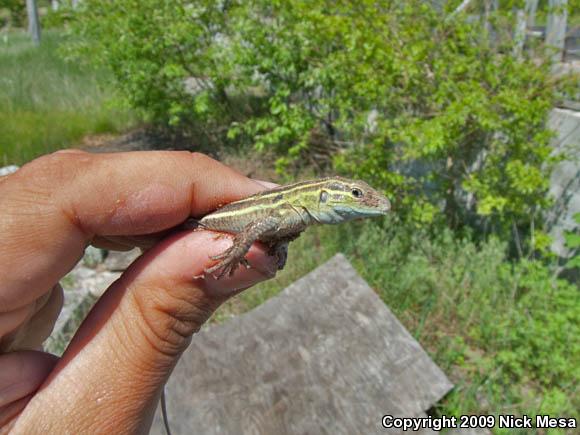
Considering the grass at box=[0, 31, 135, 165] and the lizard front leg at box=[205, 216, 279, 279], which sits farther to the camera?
the grass at box=[0, 31, 135, 165]

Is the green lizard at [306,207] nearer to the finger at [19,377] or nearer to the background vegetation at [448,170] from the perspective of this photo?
the finger at [19,377]

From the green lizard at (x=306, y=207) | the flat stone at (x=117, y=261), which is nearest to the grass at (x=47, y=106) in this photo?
the flat stone at (x=117, y=261)

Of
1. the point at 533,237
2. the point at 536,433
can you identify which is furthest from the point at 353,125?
the point at 536,433

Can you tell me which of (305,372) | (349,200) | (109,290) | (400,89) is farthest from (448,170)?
(109,290)

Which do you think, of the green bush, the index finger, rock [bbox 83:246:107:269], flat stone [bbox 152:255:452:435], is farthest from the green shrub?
the index finger

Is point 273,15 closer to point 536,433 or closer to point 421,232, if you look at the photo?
point 421,232

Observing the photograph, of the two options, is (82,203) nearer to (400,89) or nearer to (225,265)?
(225,265)

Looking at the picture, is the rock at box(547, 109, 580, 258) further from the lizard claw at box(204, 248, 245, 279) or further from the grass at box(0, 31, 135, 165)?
the grass at box(0, 31, 135, 165)

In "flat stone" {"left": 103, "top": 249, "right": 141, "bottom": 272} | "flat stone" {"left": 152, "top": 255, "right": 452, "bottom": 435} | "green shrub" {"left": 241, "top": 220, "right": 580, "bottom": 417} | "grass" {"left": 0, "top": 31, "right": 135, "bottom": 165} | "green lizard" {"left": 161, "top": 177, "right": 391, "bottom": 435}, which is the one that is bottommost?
"flat stone" {"left": 103, "top": 249, "right": 141, "bottom": 272}
